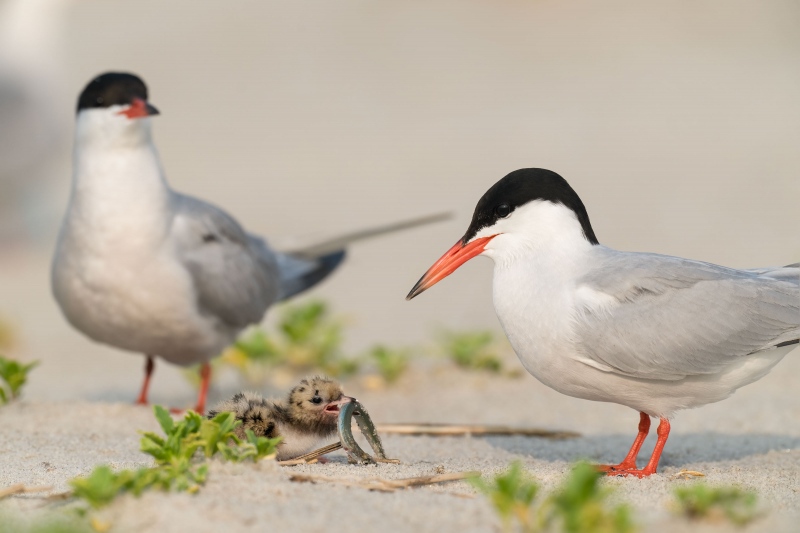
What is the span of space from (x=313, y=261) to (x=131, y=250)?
5.39ft

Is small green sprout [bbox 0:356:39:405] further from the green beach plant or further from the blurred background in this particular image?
the green beach plant

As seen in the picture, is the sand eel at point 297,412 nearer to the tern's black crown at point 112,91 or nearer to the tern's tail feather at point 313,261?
the tern's black crown at point 112,91

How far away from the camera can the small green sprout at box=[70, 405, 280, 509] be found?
2.57 meters

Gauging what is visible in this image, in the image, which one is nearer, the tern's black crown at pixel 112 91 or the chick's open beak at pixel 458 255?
the chick's open beak at pixel 458 255

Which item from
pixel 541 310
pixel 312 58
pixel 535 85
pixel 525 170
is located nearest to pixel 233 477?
pixel 541 310

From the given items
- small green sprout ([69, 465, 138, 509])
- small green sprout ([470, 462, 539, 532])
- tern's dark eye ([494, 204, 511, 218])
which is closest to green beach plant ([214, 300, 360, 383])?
tern's dark eye ([494, 204, 511, 218])

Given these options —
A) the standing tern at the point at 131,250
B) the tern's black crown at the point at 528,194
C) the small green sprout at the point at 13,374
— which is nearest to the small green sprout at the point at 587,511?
the tern's black crown at the point at 528,194

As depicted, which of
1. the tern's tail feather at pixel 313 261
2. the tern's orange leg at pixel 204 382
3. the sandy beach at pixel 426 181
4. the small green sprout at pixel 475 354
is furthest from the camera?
the tern's tail feather at pixel 313 261

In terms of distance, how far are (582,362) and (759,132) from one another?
30.4 ft

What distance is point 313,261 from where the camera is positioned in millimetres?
6422

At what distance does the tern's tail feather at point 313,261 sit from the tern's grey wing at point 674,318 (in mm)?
2608

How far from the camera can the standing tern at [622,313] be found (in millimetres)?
3584

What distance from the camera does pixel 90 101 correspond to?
5074 millimetres

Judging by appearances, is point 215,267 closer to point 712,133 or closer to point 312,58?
point 712,133
